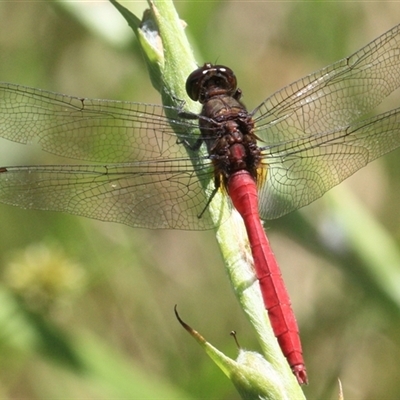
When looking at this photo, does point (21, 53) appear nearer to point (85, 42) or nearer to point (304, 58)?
point (85, 42)

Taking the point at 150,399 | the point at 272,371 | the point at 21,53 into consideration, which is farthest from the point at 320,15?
the point at 272,371

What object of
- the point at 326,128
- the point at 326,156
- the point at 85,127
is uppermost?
the point at 85,127

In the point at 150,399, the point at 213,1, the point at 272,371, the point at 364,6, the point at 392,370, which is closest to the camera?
the point at 272,371

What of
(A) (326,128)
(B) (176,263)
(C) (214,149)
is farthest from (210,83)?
(B) (176,263)

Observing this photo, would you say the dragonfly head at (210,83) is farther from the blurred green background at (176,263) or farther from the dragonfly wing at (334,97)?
the blurred green background at (176,263)

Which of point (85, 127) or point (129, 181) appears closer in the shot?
point (129, 181)

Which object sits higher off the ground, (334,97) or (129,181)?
(334,97)

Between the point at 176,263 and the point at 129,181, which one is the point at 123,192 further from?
the point at 176,263

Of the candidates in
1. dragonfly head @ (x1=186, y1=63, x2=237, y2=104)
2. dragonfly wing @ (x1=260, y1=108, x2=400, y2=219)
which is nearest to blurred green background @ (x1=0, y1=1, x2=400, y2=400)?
dragonfly wing @ (x1=260, y1=108, x2=400, y2=219)
